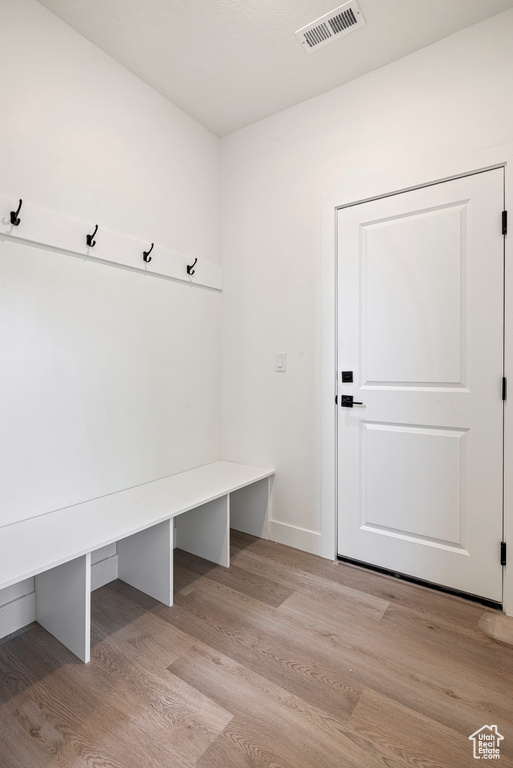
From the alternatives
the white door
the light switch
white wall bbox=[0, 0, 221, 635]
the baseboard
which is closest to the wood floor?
the white door

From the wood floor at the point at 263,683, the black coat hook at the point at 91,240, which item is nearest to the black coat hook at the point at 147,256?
the black coat hook at the point at 91,240

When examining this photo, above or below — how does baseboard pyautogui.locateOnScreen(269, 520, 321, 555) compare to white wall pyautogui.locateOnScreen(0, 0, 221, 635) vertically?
below

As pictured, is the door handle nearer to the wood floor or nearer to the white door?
the white door

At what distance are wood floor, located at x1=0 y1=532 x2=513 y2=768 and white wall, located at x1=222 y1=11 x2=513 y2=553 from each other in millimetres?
704

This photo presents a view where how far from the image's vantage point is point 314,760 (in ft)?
3.67

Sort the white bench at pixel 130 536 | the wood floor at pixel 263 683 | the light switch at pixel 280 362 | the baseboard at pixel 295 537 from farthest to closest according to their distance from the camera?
the light switch at pixel 280 362
the baseboard at pixel 295 537
the white bench at pixel 130 536
the wood floor at pixel 263 683

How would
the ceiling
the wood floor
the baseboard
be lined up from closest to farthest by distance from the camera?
the wood floor, the ceiling, the baseboard

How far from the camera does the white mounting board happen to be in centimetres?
166

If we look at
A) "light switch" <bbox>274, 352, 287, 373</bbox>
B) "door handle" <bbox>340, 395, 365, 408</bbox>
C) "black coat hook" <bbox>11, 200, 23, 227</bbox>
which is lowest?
"door handle" <bbox>340, 395, 365, 408</bbox>

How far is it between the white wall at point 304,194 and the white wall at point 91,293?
0.86 feet

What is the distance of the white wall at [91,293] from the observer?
1673mm

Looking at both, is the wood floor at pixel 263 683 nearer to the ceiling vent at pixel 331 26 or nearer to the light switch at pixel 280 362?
the light switch at pixel 280 362

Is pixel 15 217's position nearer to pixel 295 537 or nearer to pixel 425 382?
pixel 425 382

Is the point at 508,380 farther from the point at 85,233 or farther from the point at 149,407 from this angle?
the point at 85,233
